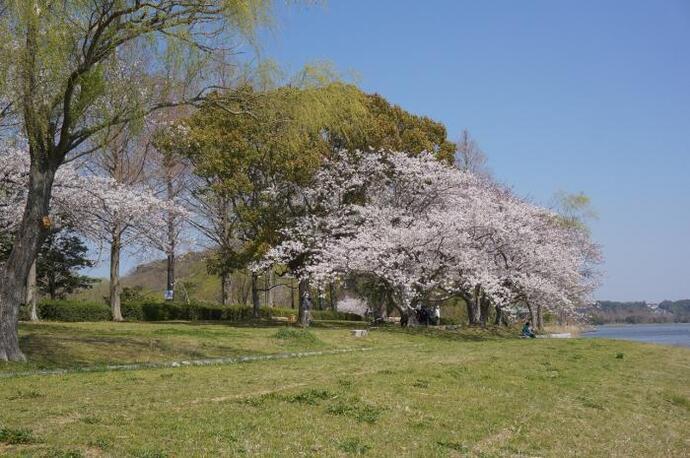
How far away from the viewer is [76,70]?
13.7m

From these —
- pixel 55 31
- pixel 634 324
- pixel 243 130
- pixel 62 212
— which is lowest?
pixel 634 324

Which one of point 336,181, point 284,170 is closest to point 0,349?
point 284,170

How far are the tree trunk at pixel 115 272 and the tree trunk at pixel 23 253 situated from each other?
16989mm

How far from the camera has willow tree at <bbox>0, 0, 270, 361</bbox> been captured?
13086 mm

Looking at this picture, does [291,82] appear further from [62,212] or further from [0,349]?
[62,212]

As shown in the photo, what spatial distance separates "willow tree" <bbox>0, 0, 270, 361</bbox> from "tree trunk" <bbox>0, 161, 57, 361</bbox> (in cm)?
2

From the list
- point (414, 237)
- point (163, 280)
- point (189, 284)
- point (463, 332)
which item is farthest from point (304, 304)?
point (163, 280)

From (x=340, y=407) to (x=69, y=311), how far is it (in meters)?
24.4

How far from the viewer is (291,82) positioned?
1673 cm

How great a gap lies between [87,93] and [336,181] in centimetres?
1788

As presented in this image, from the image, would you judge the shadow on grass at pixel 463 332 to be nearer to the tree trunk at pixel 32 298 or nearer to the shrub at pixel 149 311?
the shrub at pixel 149 311

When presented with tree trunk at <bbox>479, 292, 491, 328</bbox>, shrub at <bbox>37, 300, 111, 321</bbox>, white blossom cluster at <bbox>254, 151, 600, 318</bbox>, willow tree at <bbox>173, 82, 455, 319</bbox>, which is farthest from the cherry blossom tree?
tree trunk at <bbox>479, 292, 491, 328</bbox>

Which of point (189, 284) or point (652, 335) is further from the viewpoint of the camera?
point (652, 335)

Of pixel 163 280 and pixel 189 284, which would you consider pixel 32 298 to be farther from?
pixel 163 280
